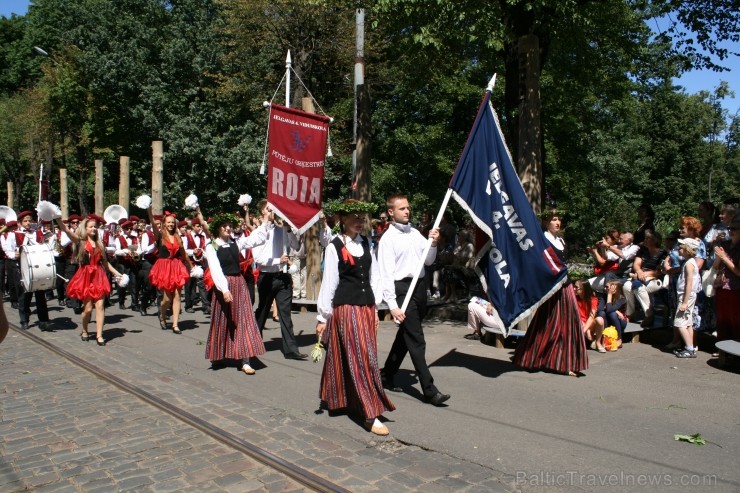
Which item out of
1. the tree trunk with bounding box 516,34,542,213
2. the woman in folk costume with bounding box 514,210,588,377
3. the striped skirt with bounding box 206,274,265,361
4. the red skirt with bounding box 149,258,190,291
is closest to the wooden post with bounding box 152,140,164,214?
the red skirt with bounding box 149,258,190,291

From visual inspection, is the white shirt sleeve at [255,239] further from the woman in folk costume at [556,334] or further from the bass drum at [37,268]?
the bass drum at [37,268]

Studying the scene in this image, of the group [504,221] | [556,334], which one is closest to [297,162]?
[504,221]

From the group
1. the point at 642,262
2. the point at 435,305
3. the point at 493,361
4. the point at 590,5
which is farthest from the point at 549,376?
the point at 590,5

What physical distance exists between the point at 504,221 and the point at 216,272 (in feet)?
11.4

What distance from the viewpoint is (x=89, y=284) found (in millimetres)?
10133

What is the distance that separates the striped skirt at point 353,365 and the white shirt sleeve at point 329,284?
80 millimetres

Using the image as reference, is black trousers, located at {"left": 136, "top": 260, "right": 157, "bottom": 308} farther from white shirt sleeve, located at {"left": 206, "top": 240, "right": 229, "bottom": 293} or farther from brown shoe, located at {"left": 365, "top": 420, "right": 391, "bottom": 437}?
brown shoe, located at {"left": 365, "top": 420, "right": 391, "bottom": 437}

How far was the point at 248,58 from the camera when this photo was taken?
85.5 feet

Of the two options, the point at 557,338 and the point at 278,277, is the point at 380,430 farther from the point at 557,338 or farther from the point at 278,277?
the point at 278,277

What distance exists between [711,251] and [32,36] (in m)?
46.6

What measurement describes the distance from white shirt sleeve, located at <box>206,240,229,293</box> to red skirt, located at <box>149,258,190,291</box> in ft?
11.6

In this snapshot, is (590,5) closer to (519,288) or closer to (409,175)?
(519,288)

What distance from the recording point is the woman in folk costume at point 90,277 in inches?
396

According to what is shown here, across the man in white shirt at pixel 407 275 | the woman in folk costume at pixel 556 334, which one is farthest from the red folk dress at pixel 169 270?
the woman in folk costume at pixel 556 334
